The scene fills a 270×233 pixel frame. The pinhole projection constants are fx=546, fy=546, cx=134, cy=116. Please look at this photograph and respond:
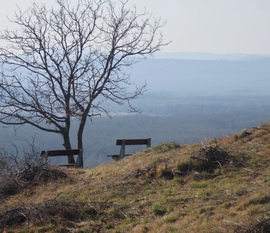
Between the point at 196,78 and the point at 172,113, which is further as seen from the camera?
the point at 196,78

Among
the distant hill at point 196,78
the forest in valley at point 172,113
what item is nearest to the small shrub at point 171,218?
the forest in valley at point 172,113

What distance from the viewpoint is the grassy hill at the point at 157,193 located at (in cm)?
761

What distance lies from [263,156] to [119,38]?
34.5ft

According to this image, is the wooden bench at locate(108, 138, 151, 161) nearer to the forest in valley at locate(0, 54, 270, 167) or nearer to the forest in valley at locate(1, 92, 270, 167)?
the forest in valley at locate(0, 54, 270, 167)

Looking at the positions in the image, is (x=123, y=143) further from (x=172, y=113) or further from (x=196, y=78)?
(x=196, y=78)

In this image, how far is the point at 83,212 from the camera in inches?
349

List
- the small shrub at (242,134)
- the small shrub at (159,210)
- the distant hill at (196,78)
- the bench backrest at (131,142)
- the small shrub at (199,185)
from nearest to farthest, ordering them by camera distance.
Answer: the small shrub at (159,210) → the small shrub at (199,185) → the small shrub at (242,134) → the bench backrest at (131,142) → the distant hill at (196,78)

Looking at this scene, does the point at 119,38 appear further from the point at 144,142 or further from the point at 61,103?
the point at 144,142

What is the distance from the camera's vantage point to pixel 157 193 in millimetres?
9562

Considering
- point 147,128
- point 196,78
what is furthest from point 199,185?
point 196,78

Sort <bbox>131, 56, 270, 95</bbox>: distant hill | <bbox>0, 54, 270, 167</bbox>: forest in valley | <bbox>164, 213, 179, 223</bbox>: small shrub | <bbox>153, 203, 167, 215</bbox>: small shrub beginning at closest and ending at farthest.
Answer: <bbox>164, 213, 179, 223</bbox>: small shrub < <bbox>153, 203, 167, 215</bbox>: small shrub < <bbox>0, 54, 270, 167</bbox>: forest in valley < <bbox>131, 56, 270, 95</bbox>: distant hill

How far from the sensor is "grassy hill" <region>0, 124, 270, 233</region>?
7613 mm

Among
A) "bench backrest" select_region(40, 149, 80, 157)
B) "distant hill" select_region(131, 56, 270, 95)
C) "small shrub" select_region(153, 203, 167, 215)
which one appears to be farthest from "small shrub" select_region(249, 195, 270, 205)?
"distant hill" select_region(131, 56, 270, 95)

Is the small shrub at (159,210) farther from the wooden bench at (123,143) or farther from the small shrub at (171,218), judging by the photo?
the wooden bench at (123,143)
